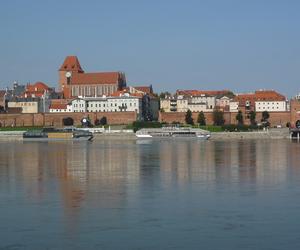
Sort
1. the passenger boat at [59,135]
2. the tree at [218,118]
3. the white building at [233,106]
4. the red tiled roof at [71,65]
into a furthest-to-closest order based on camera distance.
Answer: the red tiled roof at [71,65]
the white building at [233,106]
the tree at [218,118]
the passenger boat at [59,135]

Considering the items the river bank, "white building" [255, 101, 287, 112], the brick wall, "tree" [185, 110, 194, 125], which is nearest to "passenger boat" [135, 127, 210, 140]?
the river bank

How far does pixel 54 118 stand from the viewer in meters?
62.4

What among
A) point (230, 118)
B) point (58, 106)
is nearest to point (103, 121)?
point (58, 106)

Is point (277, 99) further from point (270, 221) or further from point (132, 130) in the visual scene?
point (270, 221)

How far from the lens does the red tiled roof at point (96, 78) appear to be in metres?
72.0

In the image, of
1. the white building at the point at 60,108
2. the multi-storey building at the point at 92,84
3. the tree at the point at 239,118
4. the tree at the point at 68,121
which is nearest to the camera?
the tree at the point at 239,118

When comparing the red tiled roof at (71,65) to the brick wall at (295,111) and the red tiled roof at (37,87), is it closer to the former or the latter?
the red tiled roof at (37,87)

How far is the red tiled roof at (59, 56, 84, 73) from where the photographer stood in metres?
74.5

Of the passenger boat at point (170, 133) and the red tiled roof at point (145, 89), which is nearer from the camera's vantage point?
the passenger boat at point (170, 133)

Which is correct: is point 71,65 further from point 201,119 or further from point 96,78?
point 201,119

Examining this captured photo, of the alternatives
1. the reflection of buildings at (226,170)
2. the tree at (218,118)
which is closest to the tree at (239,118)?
the tree at (218,118)

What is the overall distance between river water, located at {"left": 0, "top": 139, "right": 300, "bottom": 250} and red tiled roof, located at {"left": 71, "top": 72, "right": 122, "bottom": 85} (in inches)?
2113

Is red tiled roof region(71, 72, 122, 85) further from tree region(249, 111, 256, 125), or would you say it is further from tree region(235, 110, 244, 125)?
tree region(249, 111, 256, 125)

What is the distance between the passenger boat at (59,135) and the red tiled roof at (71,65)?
77.0 feet
